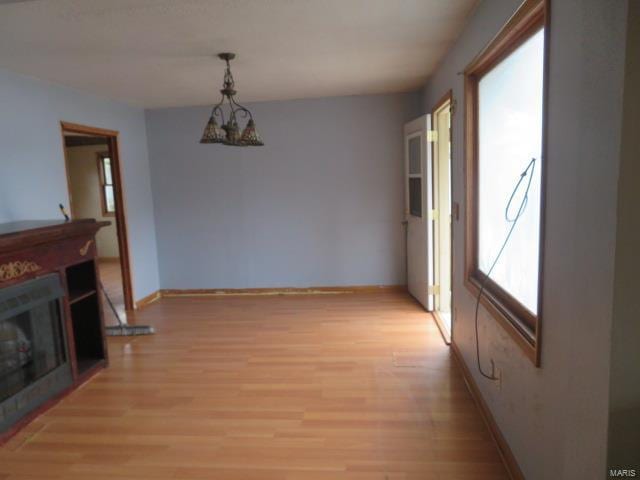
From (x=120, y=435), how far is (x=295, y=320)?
83.6 inches

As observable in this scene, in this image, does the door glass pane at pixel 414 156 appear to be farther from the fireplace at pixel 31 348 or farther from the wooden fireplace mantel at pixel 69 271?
the fireplace at pixel 31 348

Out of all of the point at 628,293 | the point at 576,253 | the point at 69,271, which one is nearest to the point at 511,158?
the point at 576,253

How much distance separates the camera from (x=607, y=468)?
1.13 meters

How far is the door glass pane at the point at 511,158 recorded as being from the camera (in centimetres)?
197

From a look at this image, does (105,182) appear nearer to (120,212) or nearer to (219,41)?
(120,212)

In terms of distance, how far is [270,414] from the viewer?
2.56 m

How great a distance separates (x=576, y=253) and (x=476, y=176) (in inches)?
60.3

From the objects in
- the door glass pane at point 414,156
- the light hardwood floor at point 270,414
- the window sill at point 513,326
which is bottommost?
the light hardwood floor at point 270,414

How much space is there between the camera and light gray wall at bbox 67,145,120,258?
315 inches

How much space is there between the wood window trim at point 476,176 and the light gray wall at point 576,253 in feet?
0.16

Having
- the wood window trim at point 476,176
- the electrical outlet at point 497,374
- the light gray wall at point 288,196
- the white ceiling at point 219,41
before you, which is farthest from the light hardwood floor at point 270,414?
the white ceiling at point 219,41

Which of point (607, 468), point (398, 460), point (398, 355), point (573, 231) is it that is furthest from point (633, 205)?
point (398, 355)

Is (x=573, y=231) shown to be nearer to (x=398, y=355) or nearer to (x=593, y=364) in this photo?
(x=593, y=364)

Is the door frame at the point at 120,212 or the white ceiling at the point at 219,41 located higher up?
the white ceiling at the point at 219,41
